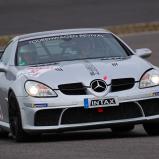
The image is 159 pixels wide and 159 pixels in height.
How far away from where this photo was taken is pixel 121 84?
10570mm

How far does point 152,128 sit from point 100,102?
3.00 ft

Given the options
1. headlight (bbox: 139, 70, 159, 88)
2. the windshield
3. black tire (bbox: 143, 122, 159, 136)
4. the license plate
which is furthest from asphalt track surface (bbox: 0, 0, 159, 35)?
the license plate

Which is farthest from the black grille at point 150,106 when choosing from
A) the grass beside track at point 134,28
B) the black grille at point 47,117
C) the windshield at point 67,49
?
the grass beside track at point 134,28

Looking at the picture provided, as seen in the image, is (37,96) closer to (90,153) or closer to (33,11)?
(90,153)

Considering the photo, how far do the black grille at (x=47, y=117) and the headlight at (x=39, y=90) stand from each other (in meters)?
0.18

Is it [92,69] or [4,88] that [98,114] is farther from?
[4,88]

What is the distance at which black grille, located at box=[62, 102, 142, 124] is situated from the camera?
10.5 metres

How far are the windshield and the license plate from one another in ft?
4.01

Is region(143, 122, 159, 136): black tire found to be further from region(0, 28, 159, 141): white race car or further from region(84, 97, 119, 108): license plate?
region(84, 97, 119, 108): license plate

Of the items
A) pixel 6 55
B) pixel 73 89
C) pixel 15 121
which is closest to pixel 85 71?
pixel 73 89

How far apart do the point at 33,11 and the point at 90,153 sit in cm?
1700

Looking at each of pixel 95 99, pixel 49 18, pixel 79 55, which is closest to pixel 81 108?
pixel 95 99

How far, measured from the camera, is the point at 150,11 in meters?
26.1

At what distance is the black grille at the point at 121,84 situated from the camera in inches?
416
